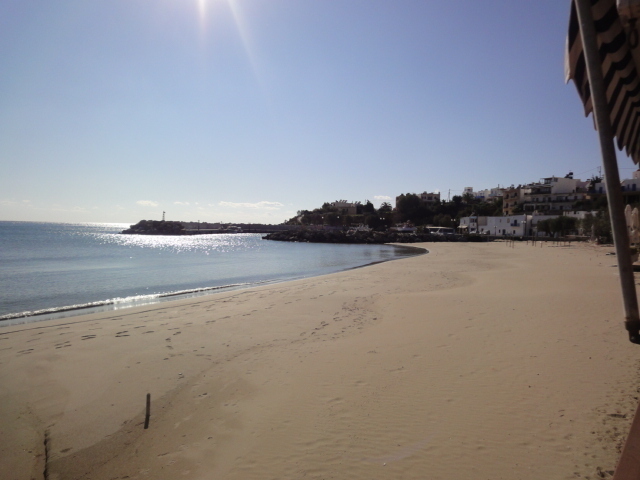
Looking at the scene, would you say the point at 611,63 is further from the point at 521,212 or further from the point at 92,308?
the point at 521,212

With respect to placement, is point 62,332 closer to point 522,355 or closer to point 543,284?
point 522,355

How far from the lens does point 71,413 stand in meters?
6.60

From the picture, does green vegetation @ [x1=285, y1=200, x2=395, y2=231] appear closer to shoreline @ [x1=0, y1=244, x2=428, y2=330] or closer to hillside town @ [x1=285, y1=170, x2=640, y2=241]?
hillside town @ [x1=285, y1=170, x2=640, y2=241]

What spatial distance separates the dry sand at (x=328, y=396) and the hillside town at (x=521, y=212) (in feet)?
128

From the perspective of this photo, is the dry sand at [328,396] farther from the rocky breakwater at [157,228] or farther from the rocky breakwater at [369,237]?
the rocky breakwater at [157,228]

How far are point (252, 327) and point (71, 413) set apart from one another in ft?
18.7

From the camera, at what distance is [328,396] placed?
653cm

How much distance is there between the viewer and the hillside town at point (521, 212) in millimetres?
64062

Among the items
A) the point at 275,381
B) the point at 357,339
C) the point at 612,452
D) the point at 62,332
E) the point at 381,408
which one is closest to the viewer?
the point at 612,452

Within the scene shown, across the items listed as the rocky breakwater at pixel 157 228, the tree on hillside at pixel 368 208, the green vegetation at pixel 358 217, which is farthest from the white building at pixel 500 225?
the rocky breakwater at pixel 157 228

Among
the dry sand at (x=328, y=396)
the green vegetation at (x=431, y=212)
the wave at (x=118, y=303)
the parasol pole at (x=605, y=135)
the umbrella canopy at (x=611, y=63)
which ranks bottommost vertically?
the dry sand at (x=328, y=396)

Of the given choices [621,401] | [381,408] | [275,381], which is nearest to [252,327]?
[275,381]

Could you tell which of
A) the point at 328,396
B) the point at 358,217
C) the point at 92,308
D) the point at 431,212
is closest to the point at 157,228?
the point at 358,217

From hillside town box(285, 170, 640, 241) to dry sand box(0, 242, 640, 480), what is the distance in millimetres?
38895
